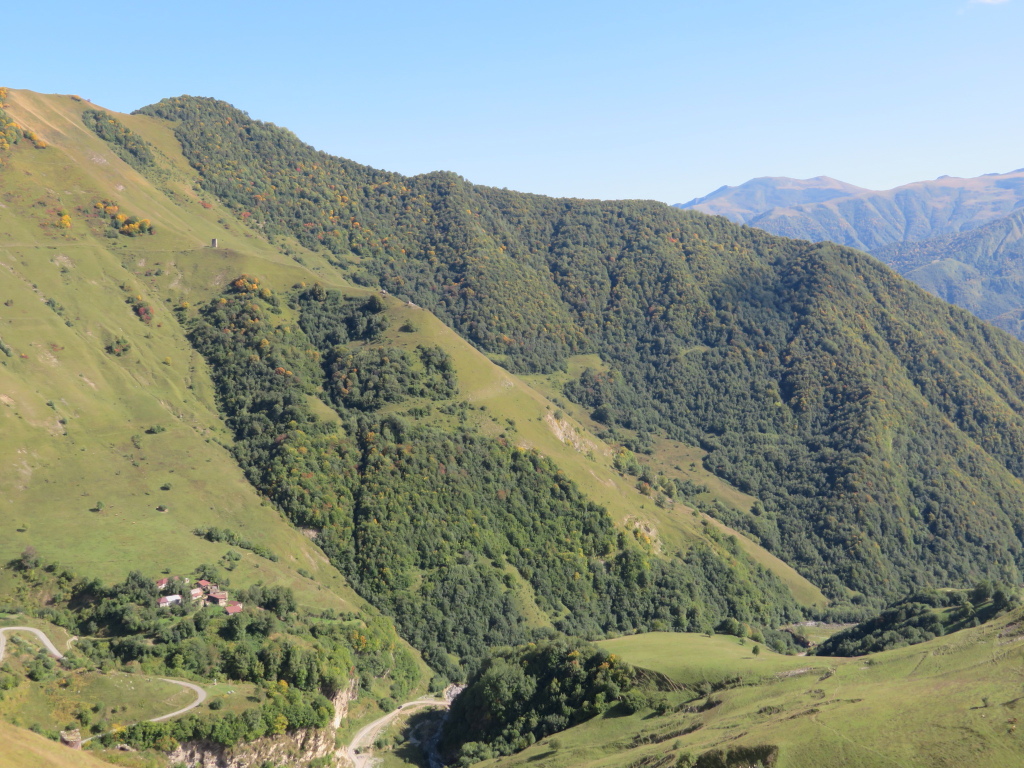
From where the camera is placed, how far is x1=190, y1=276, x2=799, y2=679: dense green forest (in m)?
135

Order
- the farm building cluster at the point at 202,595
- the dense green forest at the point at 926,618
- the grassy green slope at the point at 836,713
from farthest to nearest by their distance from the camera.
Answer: the dense green forest at the point at 926,618
the farm building cluster at the point at 202,595
the grassy green slope at the point at 836,713

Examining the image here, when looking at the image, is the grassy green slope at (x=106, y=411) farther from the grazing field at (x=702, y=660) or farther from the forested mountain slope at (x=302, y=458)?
the grazing field at (x=702, y=660)

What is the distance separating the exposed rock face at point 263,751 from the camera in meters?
75.9

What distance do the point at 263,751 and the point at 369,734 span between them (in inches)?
871

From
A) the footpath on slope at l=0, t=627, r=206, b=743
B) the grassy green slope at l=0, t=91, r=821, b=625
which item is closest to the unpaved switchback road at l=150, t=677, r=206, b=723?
the footpath on slope at l=0, t=627, r=206, b=743

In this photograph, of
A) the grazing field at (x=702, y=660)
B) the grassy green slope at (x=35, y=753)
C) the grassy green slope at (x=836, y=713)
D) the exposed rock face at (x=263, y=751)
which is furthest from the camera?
the grazing field at (x=702, y=660)

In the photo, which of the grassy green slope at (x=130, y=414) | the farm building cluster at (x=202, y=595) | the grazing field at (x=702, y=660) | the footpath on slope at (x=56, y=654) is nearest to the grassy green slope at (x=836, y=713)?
the grazing field at (x=702, y=660)

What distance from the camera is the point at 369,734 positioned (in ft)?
329

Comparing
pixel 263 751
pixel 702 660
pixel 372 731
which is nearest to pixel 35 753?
pixel 263 751

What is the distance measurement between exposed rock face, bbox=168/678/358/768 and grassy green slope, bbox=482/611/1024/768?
66.8 feet

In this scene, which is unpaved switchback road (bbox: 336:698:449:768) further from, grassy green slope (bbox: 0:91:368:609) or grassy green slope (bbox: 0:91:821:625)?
grassy green slope (bbox: 0:91:821:625)

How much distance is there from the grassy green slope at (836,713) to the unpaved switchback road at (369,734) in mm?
18840

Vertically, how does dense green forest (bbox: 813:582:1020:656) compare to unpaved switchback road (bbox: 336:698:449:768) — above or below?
above

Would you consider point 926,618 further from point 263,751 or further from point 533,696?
point 263,751
